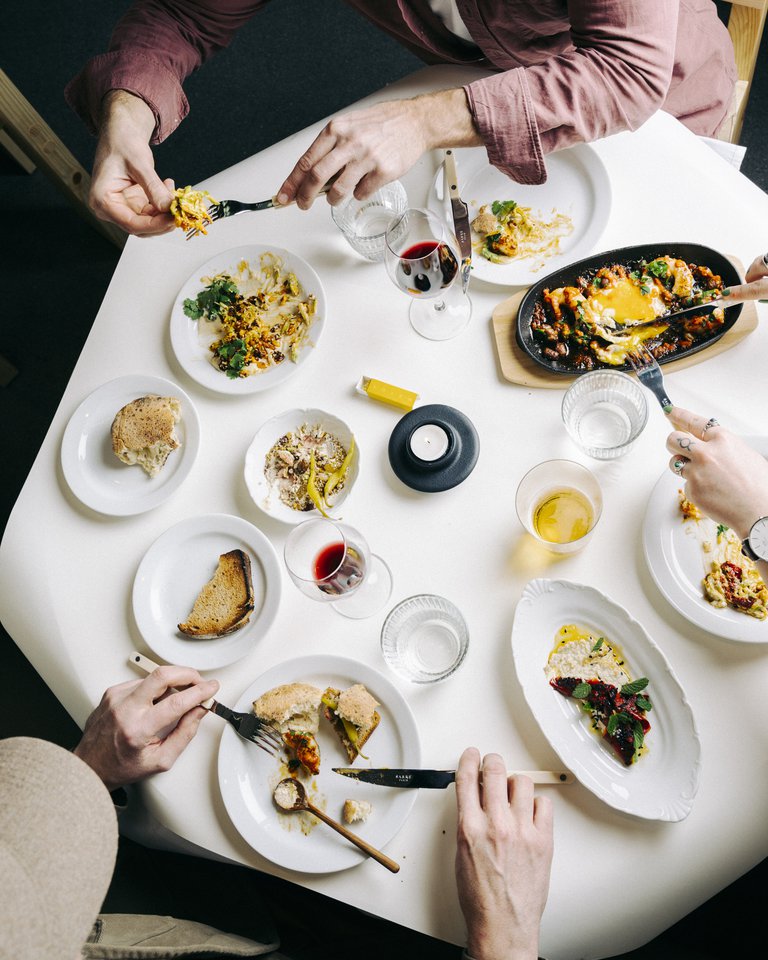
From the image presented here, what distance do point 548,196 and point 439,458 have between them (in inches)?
27.3

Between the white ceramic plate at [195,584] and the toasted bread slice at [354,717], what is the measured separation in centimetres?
22

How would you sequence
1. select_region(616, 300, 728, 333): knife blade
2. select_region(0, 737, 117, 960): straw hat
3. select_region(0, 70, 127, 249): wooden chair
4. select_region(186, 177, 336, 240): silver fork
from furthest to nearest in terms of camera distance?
select_region(0, 70, 127, 249): wooden chair < select_region(186, 177, 336, 240): silver fork < select_region(616, 300, 728, 333): knife blade < select_region(0, 737, 117, 960): straw hat

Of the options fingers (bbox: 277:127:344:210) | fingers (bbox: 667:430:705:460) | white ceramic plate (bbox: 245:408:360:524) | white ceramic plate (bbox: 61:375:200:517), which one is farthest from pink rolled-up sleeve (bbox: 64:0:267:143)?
fingers (bbox: 667:430:705:460)

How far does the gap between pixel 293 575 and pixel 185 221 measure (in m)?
0.83

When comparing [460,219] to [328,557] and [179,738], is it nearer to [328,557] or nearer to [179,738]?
[328,557]

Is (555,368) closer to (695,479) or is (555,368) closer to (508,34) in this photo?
(695,479)

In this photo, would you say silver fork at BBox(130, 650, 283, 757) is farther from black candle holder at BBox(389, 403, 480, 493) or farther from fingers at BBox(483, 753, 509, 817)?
black candle holder at BBox(389, 403, 480, 493)

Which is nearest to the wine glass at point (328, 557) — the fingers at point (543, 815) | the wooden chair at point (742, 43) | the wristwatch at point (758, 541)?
the fingers at point (543, 815)

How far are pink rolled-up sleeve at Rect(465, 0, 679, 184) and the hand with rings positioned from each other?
0.68m

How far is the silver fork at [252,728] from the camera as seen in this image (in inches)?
54.7

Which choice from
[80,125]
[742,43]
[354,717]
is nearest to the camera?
[354,717]

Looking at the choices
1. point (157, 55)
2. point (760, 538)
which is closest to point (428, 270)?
point (760, 538)

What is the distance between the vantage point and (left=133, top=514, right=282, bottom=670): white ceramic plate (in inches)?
57.9

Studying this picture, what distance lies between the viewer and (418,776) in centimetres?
131
